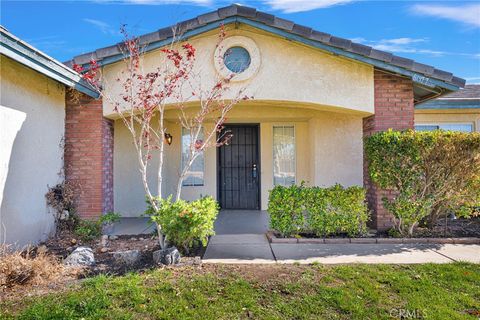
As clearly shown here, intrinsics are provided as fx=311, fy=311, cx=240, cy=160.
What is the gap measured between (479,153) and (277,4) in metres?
5.38

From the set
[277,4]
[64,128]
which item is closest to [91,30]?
[64,128]

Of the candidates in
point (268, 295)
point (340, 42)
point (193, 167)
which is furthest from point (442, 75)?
point (193, 167)

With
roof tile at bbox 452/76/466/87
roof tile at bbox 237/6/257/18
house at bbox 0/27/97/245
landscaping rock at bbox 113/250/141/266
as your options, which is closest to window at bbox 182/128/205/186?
house at bbox 0/27/97/245

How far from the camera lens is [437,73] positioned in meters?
6.80

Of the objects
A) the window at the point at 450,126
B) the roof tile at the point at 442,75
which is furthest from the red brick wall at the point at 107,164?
the window at the point at 450,126

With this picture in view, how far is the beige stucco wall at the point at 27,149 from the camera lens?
209 inches

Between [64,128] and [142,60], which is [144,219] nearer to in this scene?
[64,128]

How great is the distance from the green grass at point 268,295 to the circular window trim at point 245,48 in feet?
13.8

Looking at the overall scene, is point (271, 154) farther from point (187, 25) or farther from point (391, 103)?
point (187, 25)

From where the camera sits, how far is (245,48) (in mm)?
7102

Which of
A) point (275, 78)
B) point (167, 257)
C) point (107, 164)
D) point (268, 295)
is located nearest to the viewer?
point (268, 295)

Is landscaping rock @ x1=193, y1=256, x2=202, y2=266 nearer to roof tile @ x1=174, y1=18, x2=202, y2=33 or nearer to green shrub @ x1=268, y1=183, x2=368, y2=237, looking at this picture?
green shrub @ x1=268, y1=183, x2=368, y2=237

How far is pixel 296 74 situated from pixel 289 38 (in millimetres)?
791

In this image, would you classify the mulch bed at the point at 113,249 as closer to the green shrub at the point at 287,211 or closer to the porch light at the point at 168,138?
the green shrub at the point at 287,211
